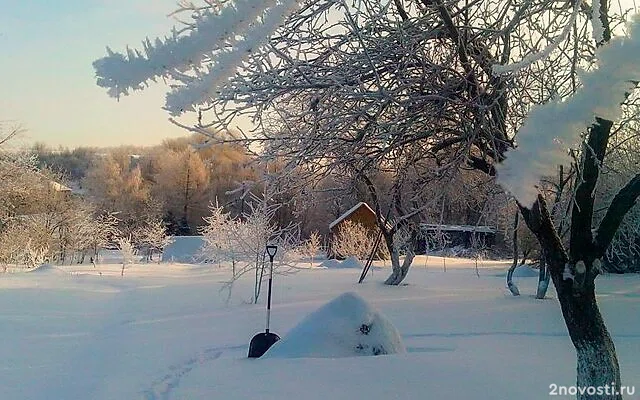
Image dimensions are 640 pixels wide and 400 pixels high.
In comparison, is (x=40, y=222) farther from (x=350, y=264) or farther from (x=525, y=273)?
(x=525, y=273)

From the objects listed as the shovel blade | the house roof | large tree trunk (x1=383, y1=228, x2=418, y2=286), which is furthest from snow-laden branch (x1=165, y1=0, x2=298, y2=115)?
the house roof

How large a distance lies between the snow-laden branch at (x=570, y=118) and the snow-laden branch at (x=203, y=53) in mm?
649

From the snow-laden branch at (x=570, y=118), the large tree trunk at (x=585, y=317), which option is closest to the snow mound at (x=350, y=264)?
the large tree trunk at (x=585, y=317)

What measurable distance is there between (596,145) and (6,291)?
21.9 metres

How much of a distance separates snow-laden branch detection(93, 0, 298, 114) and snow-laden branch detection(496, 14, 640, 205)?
649mm

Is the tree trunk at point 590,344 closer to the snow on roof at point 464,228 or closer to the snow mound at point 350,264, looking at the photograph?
the snow on roof at point 464,228

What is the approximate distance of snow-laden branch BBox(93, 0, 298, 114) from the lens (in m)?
1.38

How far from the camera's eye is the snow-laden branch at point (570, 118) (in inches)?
43.9

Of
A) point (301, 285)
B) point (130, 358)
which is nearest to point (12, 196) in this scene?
point (301, 285)

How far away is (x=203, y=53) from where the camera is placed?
4.66 ft

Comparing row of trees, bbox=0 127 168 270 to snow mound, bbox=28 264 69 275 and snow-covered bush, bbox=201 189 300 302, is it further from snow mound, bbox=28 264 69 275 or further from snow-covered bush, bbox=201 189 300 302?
snow-covered bush, bbox=201 189 300 302

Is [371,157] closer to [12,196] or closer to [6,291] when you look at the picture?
[6,291]

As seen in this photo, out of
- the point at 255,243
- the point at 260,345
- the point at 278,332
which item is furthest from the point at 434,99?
the point at 255,243

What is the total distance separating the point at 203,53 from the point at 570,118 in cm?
83
